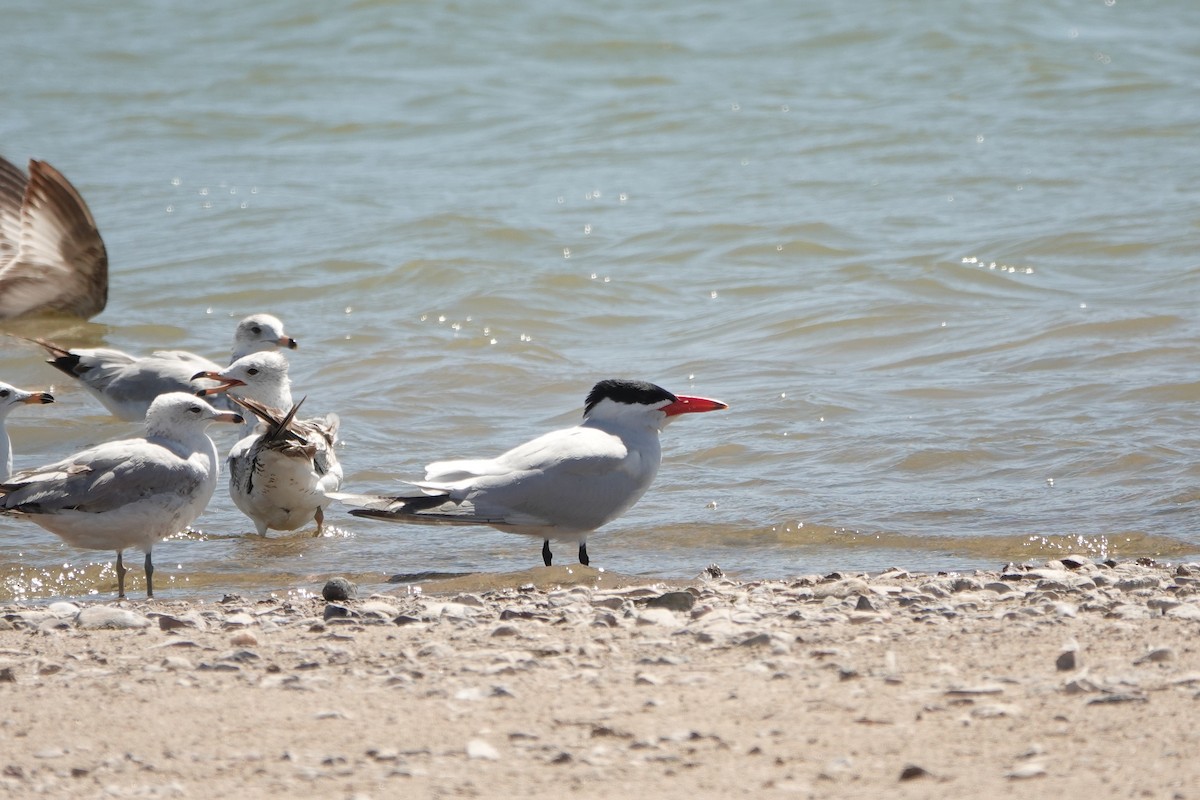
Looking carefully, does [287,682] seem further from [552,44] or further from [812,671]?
[552,44]

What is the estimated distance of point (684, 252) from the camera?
44.6ft

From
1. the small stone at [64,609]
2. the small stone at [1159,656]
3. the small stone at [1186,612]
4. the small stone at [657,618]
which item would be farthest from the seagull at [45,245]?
the small stone at [1159,656]

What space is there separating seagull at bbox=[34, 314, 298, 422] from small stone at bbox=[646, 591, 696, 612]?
476 centimetres

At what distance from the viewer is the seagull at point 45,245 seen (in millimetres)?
10609

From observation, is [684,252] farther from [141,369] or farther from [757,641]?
[757,641]

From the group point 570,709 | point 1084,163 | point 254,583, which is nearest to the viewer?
point 570,709

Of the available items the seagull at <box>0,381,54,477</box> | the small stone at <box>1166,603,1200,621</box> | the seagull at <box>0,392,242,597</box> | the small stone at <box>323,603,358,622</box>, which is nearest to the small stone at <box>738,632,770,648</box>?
the small stone at <box>1166,603,1200,621</box>

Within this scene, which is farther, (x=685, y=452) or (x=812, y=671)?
(x=685, y=452)

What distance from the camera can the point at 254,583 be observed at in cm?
633

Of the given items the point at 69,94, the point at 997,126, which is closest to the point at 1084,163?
the point at 997,126

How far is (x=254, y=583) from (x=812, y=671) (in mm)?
3017

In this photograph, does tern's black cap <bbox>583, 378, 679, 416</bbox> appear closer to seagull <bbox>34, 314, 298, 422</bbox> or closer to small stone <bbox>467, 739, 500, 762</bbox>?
small stone <bbox>467, 739, 500, 762</bbox>

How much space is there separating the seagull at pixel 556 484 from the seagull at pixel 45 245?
5.48 meters

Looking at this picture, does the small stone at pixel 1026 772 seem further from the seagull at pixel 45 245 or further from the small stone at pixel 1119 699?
the seagull at pixel 45 245
